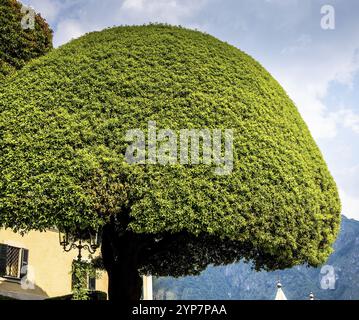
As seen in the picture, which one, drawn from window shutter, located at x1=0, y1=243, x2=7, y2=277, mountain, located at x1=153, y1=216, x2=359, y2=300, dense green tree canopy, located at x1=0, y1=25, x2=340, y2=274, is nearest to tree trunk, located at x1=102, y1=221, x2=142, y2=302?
dense green tree canopy, located at x1=0, y1=25, x2=340, y2=274

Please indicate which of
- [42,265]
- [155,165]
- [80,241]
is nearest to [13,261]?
[42,265]

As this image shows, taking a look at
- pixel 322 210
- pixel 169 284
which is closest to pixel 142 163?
pixel 322 210

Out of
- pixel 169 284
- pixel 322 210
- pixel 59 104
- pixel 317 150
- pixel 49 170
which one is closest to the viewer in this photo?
pixel 49 170

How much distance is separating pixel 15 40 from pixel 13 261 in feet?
27.2

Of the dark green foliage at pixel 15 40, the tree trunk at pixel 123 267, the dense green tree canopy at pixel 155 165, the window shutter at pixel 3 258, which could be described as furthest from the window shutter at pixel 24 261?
the dense green tree canopy at pixel 155 165

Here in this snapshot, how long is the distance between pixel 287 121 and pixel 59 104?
501cm

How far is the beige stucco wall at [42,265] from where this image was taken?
19000mm

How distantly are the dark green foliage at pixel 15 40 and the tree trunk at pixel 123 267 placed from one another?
474 cm

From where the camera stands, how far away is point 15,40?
14.2m

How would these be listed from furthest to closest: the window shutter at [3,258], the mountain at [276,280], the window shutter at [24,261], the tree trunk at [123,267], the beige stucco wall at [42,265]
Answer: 1. the mountain at [276,280]
2. the window shutter at [24,261]
3. the beige stucco wall at [42,265]
4. the window shutter at [3,258]
5. the tree trunk at [123,267]

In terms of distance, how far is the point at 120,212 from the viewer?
11.4 metres

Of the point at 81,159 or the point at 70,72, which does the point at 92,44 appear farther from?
the point at 81,159

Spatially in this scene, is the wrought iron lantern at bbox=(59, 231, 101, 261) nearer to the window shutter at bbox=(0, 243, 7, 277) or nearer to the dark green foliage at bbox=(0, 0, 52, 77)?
the window shutter at bbox=(0, 243, 7, 277)

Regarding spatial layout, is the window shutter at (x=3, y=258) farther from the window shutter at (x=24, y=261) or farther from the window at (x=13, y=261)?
the window shutter at (x=24, y=261)
